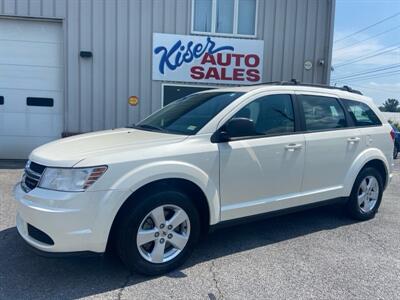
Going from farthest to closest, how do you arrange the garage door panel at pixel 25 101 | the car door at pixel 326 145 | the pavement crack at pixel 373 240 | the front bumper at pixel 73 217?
the garage door panel at pixel 25 101 < the car door at pixel 326 145 < the pavement crack at pixel 373 240 < the front bumper at pixel 73 217

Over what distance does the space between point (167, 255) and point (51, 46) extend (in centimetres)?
729

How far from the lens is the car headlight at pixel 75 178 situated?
3.14 m

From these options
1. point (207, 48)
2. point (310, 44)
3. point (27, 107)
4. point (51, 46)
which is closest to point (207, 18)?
point (207, 48)

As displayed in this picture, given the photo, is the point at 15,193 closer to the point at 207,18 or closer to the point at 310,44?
the point at 207,18

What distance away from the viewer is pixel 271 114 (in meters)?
4.37

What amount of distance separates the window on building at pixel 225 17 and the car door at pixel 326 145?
5311 mm

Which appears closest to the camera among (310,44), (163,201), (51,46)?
(163,201)

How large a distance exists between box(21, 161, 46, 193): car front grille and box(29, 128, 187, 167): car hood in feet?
0.18

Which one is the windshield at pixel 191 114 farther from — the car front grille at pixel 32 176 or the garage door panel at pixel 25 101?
the garage door panel at pixel 25 101

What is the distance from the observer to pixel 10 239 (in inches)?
170

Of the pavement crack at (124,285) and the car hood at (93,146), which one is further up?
the car hood at (93,146)

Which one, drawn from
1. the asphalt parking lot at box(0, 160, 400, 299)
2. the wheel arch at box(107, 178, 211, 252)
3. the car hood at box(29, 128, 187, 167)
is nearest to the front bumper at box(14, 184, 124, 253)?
the wheel arch at box(107, 178, 211, 252)

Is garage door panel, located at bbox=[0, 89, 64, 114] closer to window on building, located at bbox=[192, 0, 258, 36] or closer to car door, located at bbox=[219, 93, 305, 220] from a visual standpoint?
window on building, located at bbox=[192, 0, 258, 36]

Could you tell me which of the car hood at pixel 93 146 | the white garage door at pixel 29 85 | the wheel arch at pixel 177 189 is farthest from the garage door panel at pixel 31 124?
the wheel arch at pixel 177 189
